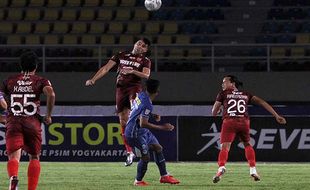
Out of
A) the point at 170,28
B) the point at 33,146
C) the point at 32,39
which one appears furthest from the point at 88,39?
the point at 33,146

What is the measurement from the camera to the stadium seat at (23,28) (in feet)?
103

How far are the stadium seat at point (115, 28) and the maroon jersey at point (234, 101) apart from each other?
640 inches

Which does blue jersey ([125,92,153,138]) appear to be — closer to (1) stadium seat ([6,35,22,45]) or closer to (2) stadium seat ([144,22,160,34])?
(2) stadium seat ([144,22,160,34])

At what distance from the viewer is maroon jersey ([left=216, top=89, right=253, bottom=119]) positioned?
1520cm

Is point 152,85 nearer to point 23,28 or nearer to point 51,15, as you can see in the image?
point 23,28

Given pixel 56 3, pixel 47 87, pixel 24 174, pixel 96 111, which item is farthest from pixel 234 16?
pixel 47 87

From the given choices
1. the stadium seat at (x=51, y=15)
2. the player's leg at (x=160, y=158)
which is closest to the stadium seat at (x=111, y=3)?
the stadium seat at (x=51, y=15)

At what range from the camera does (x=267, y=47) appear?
27.9 m

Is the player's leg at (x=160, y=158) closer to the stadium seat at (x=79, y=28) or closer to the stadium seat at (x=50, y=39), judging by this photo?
the stadium seat at (x=50, y=39)

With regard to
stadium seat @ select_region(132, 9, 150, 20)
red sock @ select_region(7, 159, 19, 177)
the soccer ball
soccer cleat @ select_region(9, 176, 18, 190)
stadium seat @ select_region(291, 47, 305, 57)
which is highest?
the soccer ball

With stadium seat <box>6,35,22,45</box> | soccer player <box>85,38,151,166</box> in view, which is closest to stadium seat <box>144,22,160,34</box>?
stadium seat <box>6,35,22,45</box>

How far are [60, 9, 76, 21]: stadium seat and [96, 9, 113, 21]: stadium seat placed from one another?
852 mm

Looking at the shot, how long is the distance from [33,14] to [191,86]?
699 cm

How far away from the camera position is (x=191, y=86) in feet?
93.0
